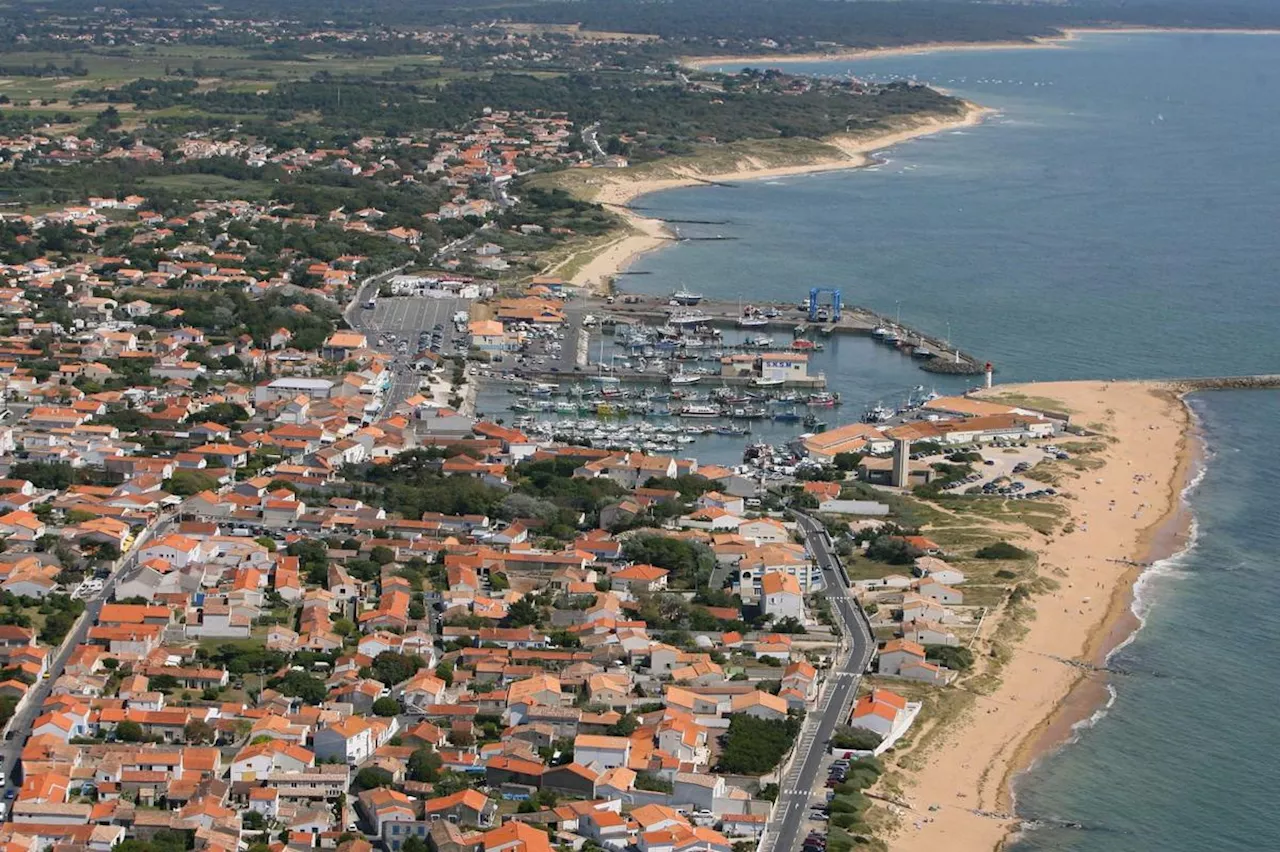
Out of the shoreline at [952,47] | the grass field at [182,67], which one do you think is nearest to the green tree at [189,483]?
the grass field at [182,67]

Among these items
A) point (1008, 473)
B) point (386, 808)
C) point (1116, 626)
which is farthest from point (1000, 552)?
point (386, 808)

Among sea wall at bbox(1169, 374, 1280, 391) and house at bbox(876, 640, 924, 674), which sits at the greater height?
house at bbox(876, 640, 924, 674)

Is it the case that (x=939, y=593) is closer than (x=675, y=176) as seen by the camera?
Yes

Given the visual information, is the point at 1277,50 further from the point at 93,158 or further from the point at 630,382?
the point at 630,382

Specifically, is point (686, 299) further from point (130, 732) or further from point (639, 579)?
point (130, 732)

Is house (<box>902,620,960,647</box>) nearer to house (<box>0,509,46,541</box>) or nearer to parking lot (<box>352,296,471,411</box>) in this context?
house (<box>0,509,46,541</box>)

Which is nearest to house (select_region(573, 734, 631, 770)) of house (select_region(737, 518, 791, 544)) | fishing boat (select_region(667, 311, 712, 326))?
house (select_region(737, 518, 791, 544))
